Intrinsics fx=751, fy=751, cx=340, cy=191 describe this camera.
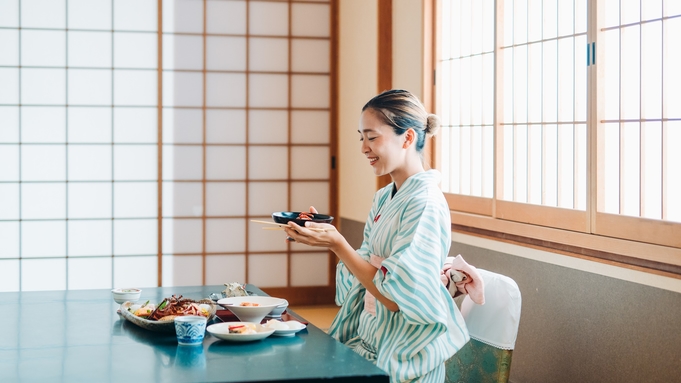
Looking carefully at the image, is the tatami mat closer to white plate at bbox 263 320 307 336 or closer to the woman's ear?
→ the woman's ear

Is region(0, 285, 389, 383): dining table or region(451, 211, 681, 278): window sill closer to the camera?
Answer: region(0, 285, 389, 383): dining table

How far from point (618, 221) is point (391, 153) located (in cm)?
97

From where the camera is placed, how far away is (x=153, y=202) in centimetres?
567

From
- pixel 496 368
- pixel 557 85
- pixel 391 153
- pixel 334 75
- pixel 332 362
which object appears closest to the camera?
pixel 332 362

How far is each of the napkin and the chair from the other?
41 millimetres

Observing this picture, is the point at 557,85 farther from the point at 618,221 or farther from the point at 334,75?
the point at 334,75

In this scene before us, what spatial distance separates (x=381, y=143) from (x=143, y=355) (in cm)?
103

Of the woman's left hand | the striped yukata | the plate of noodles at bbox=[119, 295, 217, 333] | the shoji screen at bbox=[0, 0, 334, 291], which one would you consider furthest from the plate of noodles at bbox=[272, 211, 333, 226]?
the shoji screen at bbox=[0, 0, 334, 291]

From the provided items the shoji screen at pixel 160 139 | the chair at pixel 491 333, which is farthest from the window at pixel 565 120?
the shoji screen at pixel 160 139

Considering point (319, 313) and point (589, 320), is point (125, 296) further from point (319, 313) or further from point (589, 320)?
point (319, 313)

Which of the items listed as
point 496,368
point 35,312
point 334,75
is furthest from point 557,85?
point 334,75

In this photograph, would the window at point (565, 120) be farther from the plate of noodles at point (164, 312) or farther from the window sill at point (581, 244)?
the plate of noodles at point (164, 312)

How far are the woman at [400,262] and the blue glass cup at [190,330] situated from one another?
18.9 inches

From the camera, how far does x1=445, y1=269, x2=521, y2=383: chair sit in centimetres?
221
